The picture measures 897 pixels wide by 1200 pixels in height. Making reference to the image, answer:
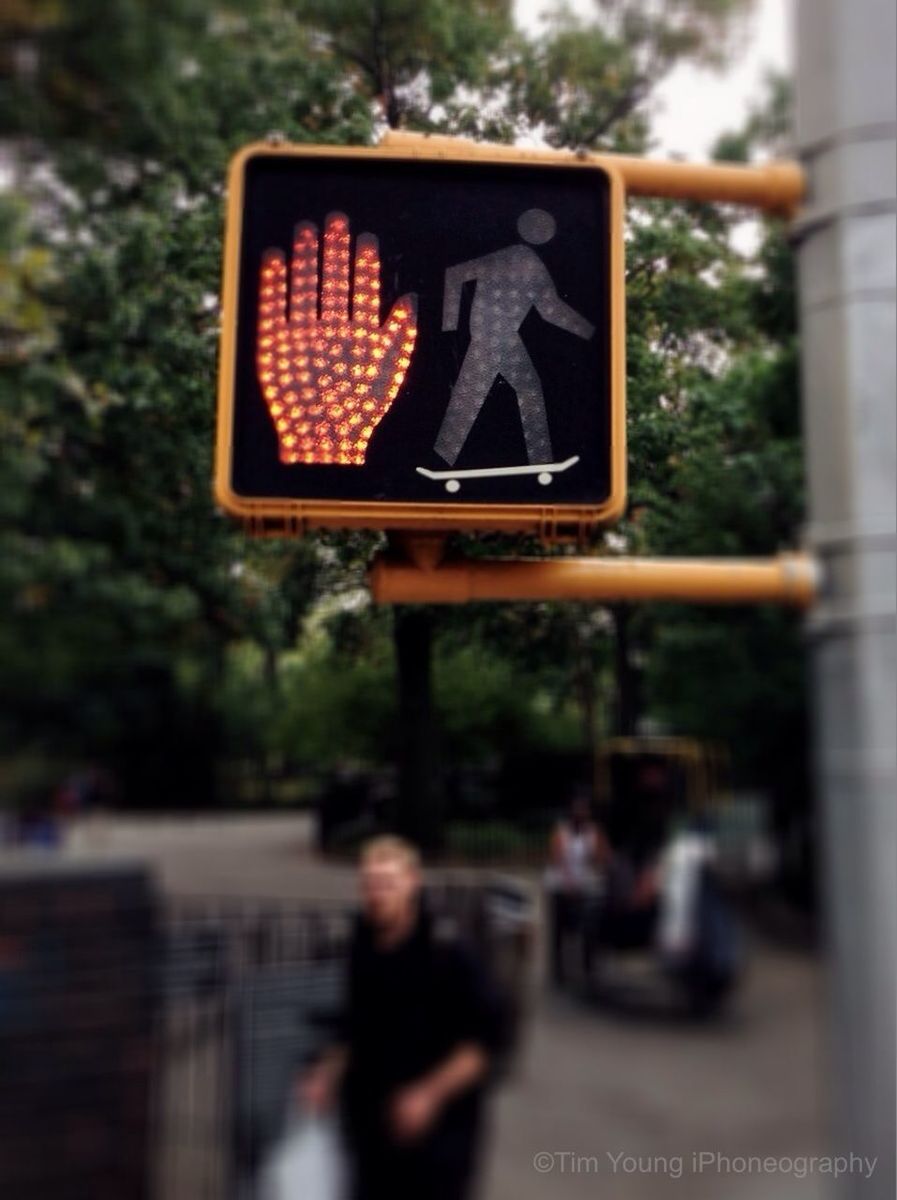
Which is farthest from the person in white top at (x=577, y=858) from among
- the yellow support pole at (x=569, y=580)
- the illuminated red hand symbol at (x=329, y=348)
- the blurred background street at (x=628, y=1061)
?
the illuminated red hand symbol at (x=329, y=348)

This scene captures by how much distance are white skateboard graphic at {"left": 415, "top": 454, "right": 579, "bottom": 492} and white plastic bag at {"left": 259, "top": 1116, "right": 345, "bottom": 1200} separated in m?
1.93

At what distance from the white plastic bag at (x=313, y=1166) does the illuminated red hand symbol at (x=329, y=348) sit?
78.0 inches

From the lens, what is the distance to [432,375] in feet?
6.07

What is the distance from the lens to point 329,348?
1.82 meters


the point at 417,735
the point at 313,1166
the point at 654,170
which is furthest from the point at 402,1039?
the point at 654,170

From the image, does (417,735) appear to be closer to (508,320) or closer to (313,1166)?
(313,1166)

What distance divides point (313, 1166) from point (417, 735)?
1.19m

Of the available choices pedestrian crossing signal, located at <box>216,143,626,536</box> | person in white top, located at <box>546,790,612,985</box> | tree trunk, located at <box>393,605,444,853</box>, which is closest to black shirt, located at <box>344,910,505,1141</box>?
tree trunk, located at <box>393,605,444,853</box>

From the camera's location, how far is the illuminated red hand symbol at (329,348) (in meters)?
1.78

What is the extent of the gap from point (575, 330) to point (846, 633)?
672 mm

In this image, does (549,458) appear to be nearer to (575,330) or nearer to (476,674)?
(575,330)

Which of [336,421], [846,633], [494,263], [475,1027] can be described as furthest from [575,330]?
[475,1027]

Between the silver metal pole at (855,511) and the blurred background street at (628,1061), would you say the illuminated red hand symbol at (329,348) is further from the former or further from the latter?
the blurred background street at (628,1061)

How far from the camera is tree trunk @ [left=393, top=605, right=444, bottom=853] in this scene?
2.93 m
